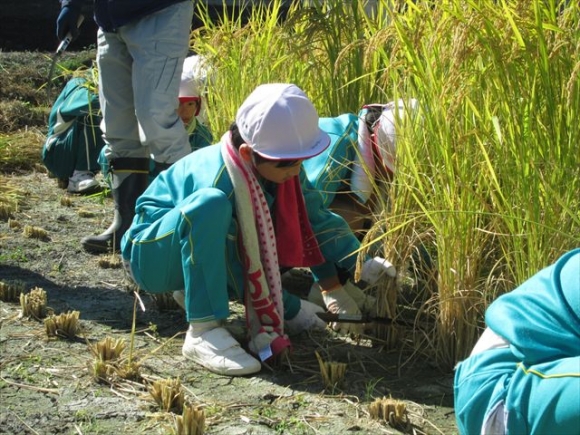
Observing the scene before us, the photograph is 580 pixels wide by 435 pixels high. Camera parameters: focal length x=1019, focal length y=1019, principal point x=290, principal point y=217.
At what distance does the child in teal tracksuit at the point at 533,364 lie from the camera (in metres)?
1.91

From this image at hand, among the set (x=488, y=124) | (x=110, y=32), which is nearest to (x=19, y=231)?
(x=110, y=32)

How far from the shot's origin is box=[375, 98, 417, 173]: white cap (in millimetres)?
3389

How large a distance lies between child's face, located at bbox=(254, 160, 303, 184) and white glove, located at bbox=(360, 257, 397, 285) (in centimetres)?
38

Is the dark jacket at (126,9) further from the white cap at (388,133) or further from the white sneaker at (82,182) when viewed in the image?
the white sneaker at (82,182)

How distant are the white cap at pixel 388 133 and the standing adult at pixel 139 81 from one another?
97 cm

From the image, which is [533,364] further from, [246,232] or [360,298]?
[360,298]

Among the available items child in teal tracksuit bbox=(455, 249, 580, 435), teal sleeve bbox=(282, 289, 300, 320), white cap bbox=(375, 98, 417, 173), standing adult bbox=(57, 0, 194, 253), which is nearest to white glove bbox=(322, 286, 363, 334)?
teal sleeve bbox=(282, 289, 300, 320)

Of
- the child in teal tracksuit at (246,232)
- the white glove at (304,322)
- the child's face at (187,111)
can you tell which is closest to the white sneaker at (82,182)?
the child's face at (187,111)

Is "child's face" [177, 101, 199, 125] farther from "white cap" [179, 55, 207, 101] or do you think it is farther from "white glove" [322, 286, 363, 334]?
"white glove" [322, 286, 363, 334]

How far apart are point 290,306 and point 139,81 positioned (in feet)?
4.22

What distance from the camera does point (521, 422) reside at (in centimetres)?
198

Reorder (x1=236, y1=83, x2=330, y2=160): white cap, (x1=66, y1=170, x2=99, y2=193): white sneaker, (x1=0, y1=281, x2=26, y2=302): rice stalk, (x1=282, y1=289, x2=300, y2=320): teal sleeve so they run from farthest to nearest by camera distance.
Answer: (x1=66, y1=170, x2=99, y2=193): white sneaker
(x1=0, y1=281, x2=26, y2=302): rice stalk
(x1=282, y1=289, x2=300, y2=320): teal sleeve
(x1=236, y1=83, x2=330, y2=160): white cap

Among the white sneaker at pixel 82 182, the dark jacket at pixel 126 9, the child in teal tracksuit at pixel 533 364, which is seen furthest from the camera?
the white sneaker at pixel 82 182

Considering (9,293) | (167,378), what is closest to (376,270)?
(167,378)
